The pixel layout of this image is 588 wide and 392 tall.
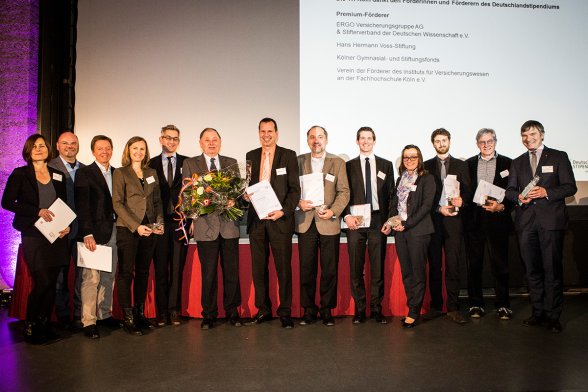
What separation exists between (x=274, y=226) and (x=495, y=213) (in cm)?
210

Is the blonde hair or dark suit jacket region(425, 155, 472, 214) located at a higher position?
the blonde hair

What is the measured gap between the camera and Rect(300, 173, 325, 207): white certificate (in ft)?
13.1

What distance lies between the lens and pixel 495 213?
4.22 meters

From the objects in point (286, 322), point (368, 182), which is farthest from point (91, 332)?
point (368, 182)

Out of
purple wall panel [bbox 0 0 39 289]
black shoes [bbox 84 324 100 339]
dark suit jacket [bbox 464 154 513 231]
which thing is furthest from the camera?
purple wall panel [bbox 0 0 39 289]

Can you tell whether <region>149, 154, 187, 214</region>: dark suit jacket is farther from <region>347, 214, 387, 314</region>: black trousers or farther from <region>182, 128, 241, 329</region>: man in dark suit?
<region>347, 214, 387, 314</region>: black trousers

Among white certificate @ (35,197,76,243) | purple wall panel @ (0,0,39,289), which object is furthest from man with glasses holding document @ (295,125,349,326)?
purple wall panel @ (0,0,39,289)

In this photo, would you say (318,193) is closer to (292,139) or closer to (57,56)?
(292,139)

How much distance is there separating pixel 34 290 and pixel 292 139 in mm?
2970

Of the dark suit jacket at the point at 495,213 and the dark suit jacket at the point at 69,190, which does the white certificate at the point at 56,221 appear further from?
the dark suit jacket at the point at 495,213

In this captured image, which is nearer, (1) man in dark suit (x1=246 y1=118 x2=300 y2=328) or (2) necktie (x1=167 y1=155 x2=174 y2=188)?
(1) man in dark suit (x1=246 y1=118 x2=300 y2=328)

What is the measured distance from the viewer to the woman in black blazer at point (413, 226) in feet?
12.7

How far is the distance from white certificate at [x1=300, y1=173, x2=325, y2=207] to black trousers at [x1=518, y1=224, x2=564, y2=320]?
1.83 m

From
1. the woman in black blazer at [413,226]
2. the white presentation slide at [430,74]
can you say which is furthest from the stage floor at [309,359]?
the white presentation slide at [430,74]
